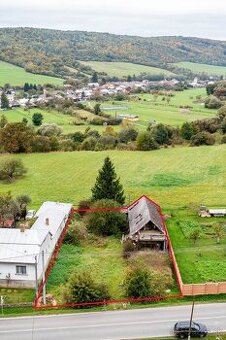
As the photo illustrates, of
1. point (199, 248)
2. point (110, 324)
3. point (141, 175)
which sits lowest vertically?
point (110, 324)

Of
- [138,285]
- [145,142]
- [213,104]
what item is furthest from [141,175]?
[213,104]

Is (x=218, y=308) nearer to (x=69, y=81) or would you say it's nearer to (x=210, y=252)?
(x=210, y=252)

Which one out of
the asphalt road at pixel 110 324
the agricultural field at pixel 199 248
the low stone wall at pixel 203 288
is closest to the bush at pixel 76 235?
the agricultural field at pixel 199 248

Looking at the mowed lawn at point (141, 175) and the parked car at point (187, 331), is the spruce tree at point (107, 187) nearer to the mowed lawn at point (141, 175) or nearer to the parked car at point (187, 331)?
the mowed lawn at point (141, 175)

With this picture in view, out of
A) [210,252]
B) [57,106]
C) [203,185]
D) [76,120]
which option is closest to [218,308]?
[210,252]

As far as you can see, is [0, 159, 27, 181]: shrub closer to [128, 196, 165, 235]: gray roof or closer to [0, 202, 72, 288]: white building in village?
[128, 196, 165, 235]: gray roof

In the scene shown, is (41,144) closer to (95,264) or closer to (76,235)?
(76,235)
